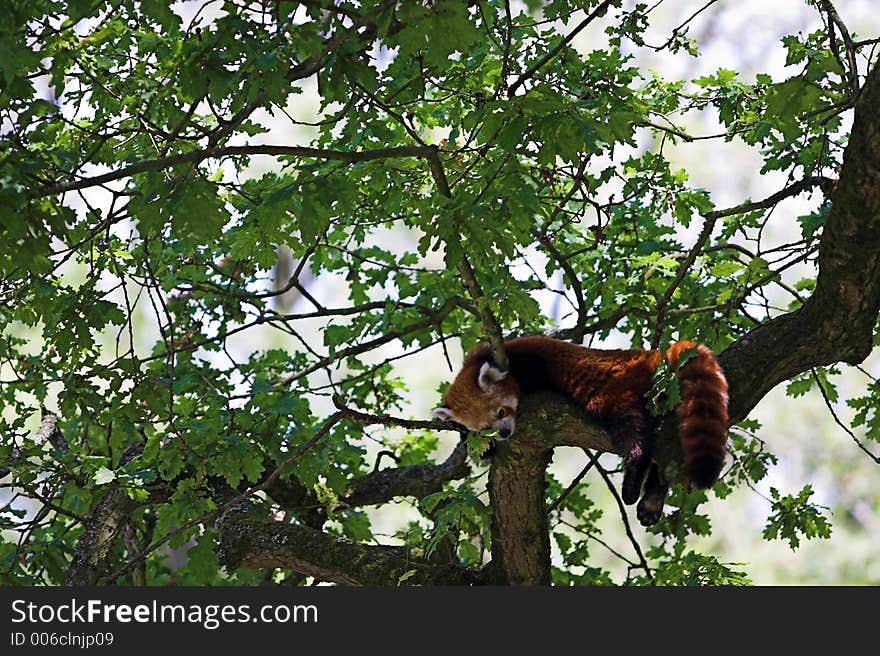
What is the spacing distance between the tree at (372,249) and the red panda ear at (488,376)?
15.0 inches

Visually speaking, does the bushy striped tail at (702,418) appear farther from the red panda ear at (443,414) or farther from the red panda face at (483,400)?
the red panda ear at (443,414)

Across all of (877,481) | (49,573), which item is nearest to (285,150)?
(49,573)

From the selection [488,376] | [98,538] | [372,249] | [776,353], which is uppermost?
[372,249]

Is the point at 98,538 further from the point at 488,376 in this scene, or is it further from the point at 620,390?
the point at 620,390

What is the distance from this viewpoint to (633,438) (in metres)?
3.68

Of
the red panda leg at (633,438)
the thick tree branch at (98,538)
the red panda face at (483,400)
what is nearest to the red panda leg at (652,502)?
the red panda leg at (633,438)

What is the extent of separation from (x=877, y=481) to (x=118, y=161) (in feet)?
36.6

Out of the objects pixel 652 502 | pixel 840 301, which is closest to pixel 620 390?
pixel 652 502

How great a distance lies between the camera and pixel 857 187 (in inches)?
119

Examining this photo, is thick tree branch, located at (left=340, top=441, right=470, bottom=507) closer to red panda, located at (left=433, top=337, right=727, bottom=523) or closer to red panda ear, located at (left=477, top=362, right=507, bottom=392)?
red panda, located at (left=433, top=337, right=727, bottom=523)

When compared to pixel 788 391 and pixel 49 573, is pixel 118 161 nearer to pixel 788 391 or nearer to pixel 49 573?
pixel 49 573

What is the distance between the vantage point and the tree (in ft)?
9.37

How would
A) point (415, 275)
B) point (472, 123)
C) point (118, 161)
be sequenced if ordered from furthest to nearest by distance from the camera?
point (415, 275)
point (118, 161)
point (472, 123)

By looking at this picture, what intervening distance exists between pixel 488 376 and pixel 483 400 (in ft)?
0.36
